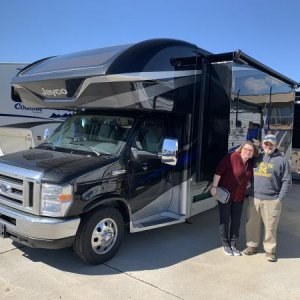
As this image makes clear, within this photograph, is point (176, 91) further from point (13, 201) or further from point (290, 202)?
point (290, 202)

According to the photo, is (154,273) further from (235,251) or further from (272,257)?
(272,257)

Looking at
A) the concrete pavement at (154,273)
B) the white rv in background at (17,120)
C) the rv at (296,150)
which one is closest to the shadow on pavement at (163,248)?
the concrete pavement at (154,273)

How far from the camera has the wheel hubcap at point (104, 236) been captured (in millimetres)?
5074

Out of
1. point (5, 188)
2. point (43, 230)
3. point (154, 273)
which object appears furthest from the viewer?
point (5, 188)

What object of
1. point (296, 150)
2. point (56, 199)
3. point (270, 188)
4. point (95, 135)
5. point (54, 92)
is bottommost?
point (56, 199)

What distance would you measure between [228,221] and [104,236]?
1.86 metres

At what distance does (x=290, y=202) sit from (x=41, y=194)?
696 cm

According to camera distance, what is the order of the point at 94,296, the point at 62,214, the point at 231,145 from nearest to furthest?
1. the point at 94,296
2. the point at 62,214
3. the point at 231,145

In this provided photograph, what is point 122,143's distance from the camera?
5.50 meters

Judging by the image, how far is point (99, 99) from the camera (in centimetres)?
527


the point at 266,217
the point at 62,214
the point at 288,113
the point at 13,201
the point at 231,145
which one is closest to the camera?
the point at 62,214

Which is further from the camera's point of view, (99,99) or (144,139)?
(144,139)

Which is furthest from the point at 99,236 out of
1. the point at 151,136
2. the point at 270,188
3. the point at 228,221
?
the point at 270,188

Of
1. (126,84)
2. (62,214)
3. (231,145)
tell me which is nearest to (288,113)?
(231,145)
